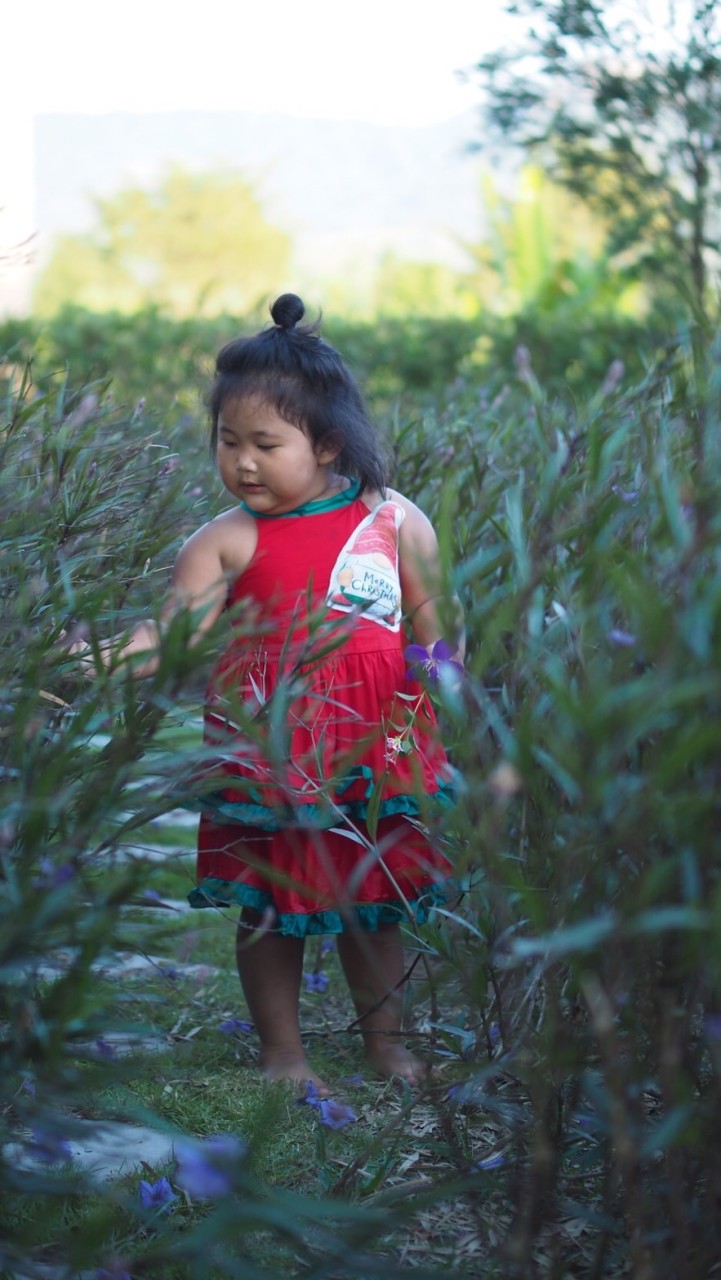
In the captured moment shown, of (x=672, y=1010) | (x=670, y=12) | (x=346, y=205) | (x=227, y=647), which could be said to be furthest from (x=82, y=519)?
(x=346, y=205)

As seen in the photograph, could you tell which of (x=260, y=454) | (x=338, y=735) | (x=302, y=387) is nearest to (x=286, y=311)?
(x=302, y=387)

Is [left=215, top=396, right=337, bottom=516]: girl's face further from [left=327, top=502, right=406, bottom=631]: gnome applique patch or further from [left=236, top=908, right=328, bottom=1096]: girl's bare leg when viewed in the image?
[left=236, top=908, right=328, bottom=1096]: girl's bare leg

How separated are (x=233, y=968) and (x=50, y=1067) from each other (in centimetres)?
193

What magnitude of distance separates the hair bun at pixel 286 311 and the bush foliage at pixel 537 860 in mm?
631

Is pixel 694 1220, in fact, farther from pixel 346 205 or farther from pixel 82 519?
pixel 346 205

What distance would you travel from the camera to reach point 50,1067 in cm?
120

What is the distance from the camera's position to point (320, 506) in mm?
2486

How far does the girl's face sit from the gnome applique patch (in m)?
0.14

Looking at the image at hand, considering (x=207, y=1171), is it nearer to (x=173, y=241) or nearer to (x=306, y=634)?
(x=306, y=634)

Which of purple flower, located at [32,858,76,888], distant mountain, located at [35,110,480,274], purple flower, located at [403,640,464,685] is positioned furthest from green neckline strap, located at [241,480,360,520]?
distant mountain, located at [35,110,480,274]

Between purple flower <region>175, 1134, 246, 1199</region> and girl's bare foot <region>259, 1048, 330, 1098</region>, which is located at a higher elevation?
purple flower <region>175, 1134, 246, 1199</region>

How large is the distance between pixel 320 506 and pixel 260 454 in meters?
0.16

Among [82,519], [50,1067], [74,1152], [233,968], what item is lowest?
[233,968]

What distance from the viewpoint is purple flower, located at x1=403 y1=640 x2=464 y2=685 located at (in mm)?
1438
